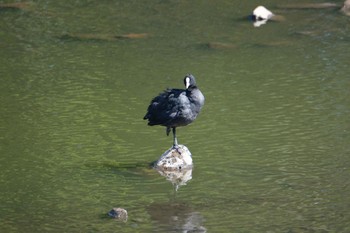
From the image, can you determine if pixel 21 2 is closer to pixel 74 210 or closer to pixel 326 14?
pixel 326 14

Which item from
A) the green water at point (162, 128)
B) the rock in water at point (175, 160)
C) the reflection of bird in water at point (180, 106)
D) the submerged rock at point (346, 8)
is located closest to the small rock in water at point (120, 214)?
the green water at point (162, 128)

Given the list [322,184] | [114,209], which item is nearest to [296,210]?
[322,184]

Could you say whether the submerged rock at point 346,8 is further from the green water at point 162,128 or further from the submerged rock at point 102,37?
the submerged rock at point 102,37

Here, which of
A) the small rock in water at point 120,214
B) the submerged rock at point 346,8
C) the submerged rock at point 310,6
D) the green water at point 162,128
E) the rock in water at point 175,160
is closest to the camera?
the small rock in water at point 120,214

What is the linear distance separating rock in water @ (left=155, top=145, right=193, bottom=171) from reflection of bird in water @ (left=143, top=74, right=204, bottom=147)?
127mm

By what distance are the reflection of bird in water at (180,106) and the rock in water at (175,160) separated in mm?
127

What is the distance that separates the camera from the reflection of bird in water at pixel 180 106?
46.6ft

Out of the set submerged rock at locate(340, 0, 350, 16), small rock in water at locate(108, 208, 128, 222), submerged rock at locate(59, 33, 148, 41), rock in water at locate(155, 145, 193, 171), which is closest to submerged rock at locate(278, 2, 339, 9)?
submerged rock at locate(340, 0, 350, 16)

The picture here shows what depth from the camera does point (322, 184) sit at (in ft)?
44.7

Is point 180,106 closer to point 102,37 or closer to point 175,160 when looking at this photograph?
point 175,160

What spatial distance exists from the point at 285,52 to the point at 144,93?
13.0 feet

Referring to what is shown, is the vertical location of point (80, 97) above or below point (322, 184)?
above

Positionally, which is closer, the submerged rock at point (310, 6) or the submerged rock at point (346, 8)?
the submerged rock at point (346, 8)

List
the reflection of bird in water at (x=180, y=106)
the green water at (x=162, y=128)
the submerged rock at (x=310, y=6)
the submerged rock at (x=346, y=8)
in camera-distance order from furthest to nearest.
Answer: the submerged rock at (x=310, y=6)
the submerged rock at (x=346, y=8)
the reflection of bird in water at (x=180, y=106)
the green water at (x=162, y=128)
